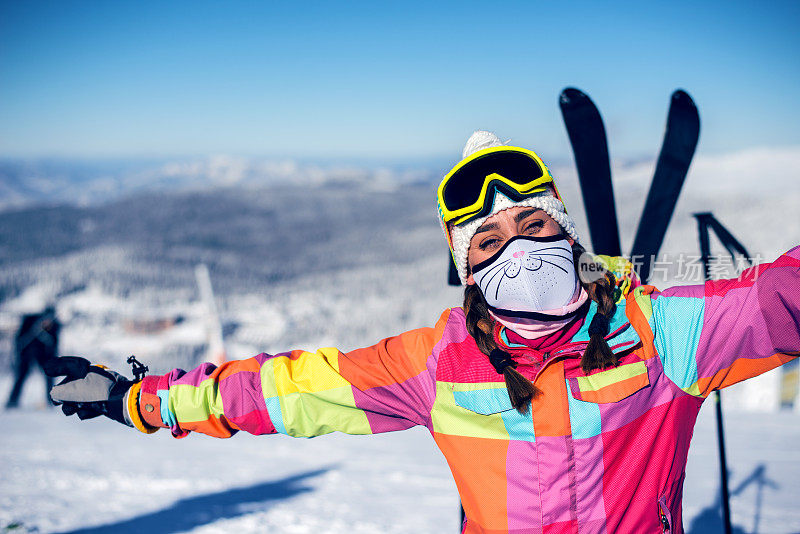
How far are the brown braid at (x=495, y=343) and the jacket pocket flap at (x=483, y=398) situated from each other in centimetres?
3

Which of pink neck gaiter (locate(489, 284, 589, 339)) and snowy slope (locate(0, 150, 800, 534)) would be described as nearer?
A: pink neck gaiter (locate(489, 284, 589, 339))

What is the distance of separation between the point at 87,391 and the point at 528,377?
1.27m

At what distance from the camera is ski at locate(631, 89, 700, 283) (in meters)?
2.49

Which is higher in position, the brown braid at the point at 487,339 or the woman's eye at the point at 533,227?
the woman's eye at the point at 533,227

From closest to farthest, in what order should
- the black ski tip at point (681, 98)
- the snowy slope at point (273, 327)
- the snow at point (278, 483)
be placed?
the black ski tip at point (681, 98)
the snow at point (278, 483)
the snowy slope at point (273, 327)

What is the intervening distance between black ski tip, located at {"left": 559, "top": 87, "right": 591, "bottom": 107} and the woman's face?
117 cm

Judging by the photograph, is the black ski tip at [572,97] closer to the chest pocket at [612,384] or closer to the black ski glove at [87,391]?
the chest pocket at [612,384]

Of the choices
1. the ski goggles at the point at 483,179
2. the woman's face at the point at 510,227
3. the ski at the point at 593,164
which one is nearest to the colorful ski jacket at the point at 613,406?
the woman's face at the point at 510,227

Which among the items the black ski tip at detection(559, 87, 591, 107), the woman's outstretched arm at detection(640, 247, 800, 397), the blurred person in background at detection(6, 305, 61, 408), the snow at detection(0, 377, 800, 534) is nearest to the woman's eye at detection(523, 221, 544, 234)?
the woman's outstretched arm at detection(640, 247, 800, 397)

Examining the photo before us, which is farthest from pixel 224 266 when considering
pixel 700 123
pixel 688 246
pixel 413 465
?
pixel 700 123

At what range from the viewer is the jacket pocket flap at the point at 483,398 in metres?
1.36

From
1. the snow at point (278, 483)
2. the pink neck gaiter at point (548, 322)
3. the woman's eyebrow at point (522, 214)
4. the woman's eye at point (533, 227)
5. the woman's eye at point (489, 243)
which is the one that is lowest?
the snow at point (278, 483)

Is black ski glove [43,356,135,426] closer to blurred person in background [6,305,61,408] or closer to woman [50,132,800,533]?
A: woman [50,132,800,533]

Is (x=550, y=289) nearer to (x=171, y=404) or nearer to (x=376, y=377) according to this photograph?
(x=376, y=377)
